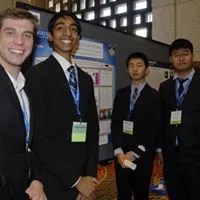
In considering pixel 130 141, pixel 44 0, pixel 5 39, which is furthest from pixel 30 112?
pixel 44 0

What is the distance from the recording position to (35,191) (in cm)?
141

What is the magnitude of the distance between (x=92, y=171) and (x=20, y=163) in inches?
21.8

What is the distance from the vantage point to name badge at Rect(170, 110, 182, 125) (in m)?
2.32

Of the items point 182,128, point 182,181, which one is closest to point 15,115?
point 182,128

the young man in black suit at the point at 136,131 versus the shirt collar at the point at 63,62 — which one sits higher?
the shirt collar at the point at 63,62

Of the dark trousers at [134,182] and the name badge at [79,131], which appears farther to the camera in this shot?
the dark trousers at [134,182]

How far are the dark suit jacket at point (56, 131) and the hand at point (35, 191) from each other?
5.8 inches

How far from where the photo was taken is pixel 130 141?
238cm

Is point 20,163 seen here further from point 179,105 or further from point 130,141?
point 179,105

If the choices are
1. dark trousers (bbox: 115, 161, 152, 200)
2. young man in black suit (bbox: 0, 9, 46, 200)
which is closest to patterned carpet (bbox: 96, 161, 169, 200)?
dark trousers (bbox: 115, 161, 152, 200)

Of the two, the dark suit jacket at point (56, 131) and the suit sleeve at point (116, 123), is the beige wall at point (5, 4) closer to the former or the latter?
the dark suit jacket at point (56, 131)

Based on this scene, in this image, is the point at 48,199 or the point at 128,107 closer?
the point at 48,199

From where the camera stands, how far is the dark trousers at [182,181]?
2.23 meters

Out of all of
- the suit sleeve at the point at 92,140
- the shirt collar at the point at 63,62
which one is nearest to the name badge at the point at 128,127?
the suit sleeve at the point at 92,140
